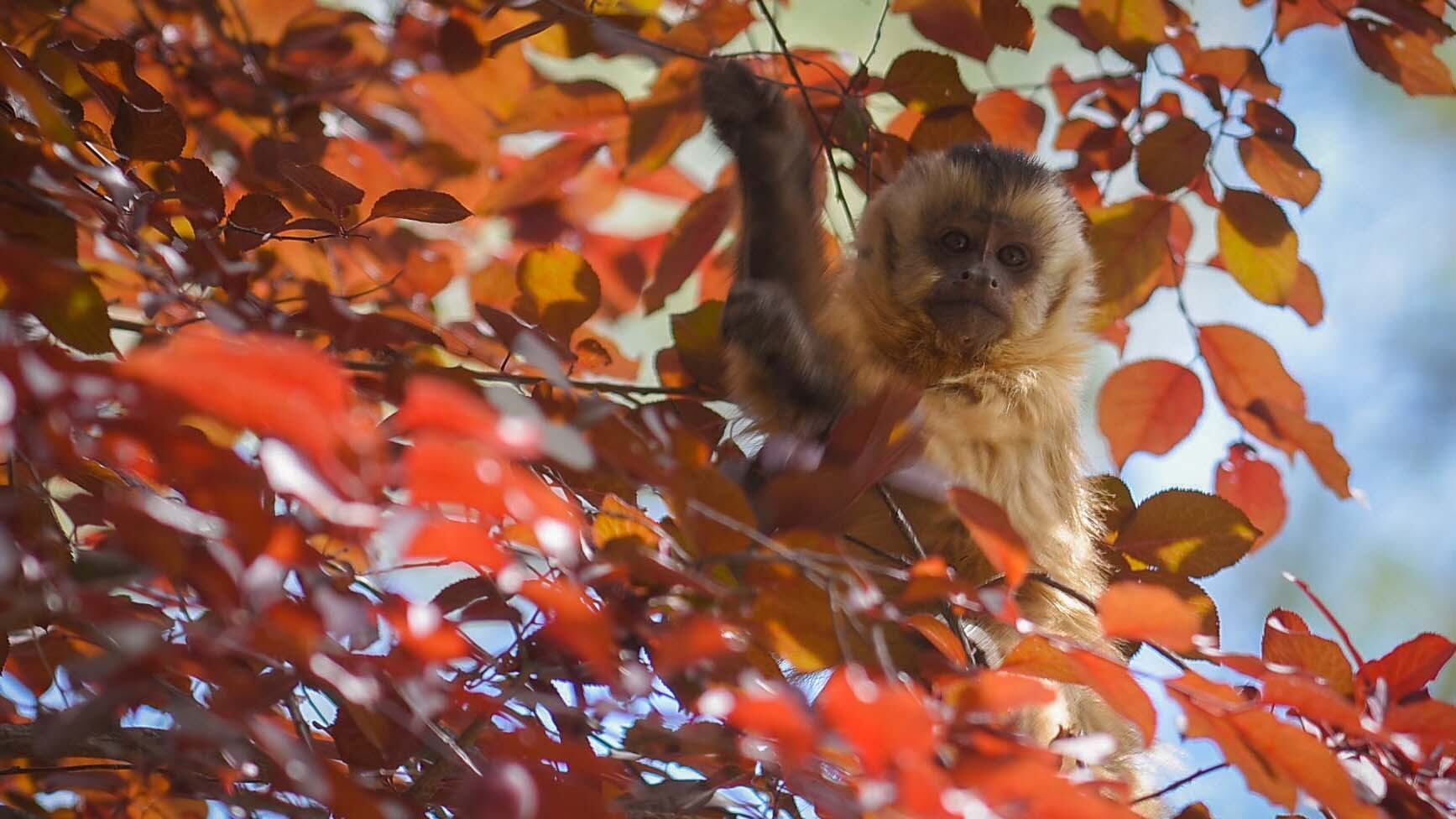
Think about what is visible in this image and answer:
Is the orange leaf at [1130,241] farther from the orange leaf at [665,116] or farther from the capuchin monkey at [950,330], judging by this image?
the orange leaf at [665,116]

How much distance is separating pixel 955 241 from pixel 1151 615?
2622 mm

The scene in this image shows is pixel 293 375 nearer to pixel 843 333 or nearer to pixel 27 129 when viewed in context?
pixel 27 129

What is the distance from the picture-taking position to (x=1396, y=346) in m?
12.7

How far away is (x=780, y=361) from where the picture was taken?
2908 mm

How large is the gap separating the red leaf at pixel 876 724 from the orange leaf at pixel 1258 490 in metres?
2.46

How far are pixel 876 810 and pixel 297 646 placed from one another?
0.58m

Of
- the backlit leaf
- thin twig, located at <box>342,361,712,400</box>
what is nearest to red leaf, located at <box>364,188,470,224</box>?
thin twig, located at <box>342,361,712,400</box>

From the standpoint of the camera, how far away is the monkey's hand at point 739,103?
11.1 ft

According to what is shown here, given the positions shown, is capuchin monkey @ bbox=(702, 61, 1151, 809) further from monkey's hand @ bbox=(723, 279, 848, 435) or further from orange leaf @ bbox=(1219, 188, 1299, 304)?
orange leaf @ bbox=(1219, 188, 1299, 304)

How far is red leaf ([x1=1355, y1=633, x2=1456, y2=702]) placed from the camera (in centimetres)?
210

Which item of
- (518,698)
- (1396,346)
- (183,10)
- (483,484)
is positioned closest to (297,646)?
(483,484)

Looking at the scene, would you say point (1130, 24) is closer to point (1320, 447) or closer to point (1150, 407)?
point (1150, 407)

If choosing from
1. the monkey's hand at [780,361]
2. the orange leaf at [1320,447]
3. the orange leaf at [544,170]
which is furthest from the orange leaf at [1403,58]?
the orange leaf at [544,170]

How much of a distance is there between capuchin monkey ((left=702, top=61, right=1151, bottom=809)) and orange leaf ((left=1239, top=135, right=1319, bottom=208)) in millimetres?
781
